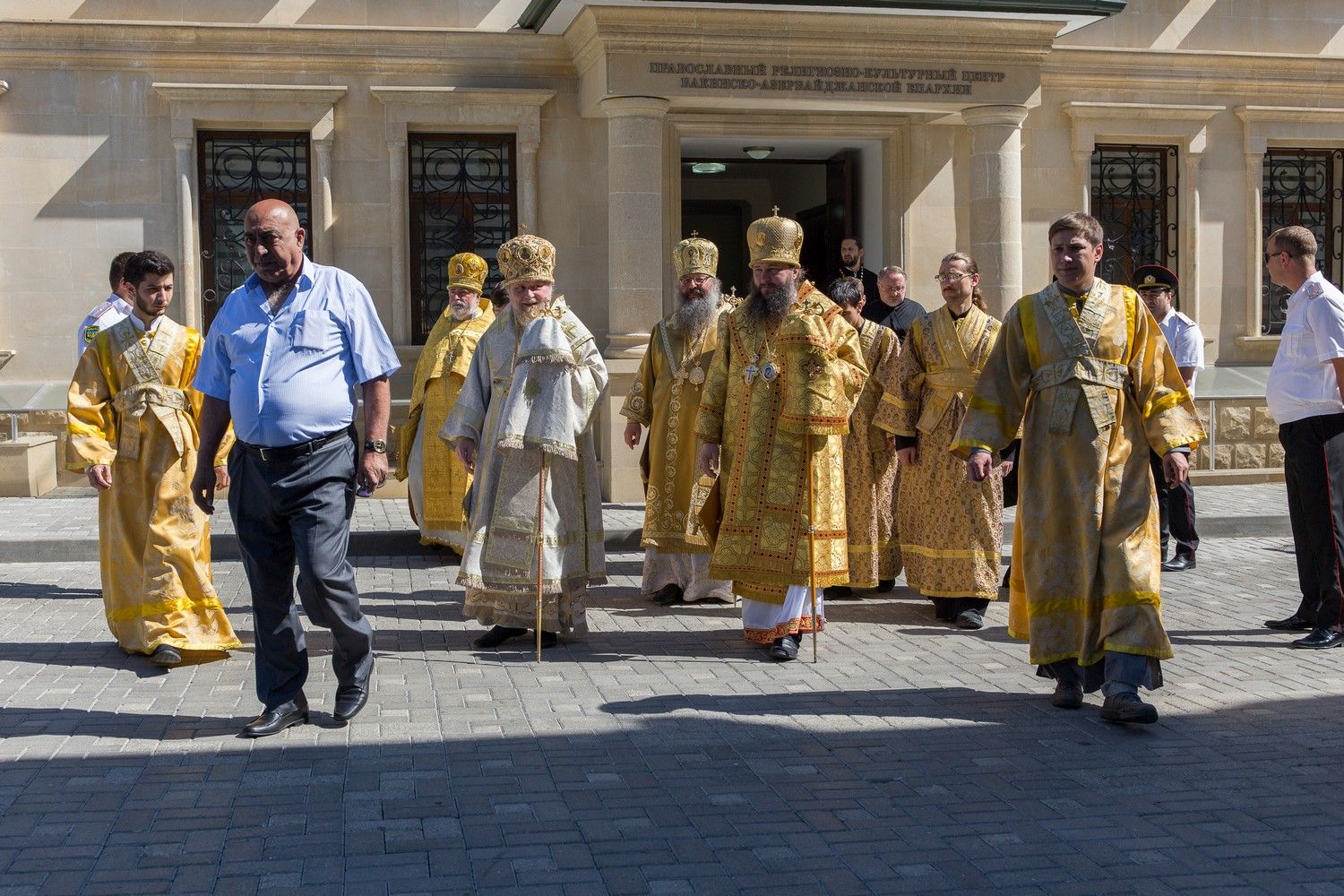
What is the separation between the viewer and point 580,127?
46.9 ft

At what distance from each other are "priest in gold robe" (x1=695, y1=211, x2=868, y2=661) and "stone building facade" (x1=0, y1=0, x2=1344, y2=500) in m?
5.69

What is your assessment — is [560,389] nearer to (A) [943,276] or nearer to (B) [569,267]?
(A) [943,276]

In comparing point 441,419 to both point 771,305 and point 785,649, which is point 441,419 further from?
point 785,649

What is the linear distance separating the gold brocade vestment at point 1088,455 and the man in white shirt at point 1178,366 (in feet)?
12.8

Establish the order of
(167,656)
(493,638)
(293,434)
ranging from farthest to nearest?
1. (493,638)
2. (167,656)
3. (293,434)

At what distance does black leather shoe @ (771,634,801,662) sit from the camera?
722cm

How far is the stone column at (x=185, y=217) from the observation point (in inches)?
537

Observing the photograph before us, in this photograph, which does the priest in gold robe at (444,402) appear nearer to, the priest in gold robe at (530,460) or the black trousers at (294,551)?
the priest in gold robe at (530,460)

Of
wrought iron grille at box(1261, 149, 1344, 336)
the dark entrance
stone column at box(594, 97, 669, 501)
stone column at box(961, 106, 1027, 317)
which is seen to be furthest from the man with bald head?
wrought iron grille at box(1261, 149, 1344, 336)

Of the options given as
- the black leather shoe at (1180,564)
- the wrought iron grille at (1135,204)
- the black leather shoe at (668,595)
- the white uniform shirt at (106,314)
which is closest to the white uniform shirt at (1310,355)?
the black leather shoe at (1180,564)

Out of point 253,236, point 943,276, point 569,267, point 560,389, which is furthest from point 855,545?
point 569,267

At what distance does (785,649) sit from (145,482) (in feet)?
10.1

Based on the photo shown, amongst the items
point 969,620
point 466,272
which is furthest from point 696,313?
point 466,272

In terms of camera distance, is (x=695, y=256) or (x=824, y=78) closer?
(x=695, y=256)
